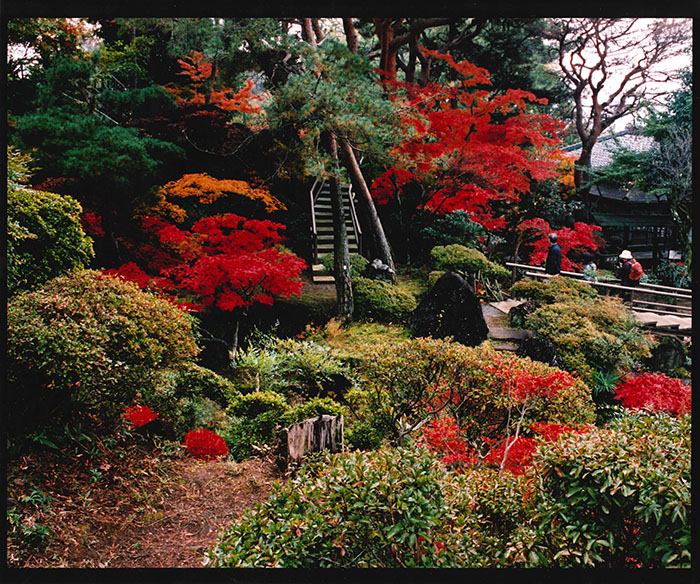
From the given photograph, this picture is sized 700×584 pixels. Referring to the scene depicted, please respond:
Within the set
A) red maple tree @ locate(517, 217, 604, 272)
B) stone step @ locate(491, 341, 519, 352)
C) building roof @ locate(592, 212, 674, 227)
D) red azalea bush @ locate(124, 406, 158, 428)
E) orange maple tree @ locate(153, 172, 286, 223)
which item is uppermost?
orange maple tree @ locate(153, 172, 286, 223)

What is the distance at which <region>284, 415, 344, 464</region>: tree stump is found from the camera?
139 inches

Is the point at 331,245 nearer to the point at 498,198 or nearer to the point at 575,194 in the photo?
the point at 498,198

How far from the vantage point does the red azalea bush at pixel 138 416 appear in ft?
11.5

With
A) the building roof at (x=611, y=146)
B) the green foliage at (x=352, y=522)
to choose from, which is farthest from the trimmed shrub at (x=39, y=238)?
the building roof at (x=611, y=146)

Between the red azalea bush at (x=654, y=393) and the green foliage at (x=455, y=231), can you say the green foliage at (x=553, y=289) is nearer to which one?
the green foliage at (x=455, y=231)

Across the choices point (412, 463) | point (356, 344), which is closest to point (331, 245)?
point (356, 344)

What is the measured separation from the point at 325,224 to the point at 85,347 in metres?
4.74

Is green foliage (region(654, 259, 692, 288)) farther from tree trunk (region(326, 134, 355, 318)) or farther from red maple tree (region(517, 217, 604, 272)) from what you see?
tree trunk (region(326, 134, 355, 318))

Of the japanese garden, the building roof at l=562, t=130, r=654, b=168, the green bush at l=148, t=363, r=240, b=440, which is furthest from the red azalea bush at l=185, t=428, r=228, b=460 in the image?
the building roof at l=562, t=130, r=654, b=168

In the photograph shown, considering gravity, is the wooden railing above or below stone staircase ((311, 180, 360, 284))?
below

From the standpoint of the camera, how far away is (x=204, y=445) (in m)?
3.77

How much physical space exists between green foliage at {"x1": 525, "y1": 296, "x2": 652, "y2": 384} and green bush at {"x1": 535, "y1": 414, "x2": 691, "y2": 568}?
2646mm

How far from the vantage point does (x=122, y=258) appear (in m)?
4.96

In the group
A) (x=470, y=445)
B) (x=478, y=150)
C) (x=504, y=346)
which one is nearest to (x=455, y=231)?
(x=478, y=150)
